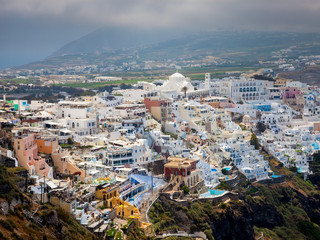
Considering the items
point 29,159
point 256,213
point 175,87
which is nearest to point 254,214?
point 256,213

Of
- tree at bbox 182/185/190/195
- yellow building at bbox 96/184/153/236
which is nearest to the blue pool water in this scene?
tree at bbox 182/185/190/195

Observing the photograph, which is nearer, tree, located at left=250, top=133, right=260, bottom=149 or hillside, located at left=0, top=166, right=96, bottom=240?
hillside, located at left=0, top=166, right=96, bottom=240

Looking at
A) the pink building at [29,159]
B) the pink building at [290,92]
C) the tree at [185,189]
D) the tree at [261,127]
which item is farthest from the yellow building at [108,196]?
the pink building at [290,92]

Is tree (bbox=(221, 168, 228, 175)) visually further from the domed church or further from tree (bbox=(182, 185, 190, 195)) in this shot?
the domed church

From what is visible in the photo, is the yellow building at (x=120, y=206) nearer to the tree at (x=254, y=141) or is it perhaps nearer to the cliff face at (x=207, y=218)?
the cliff face at (x=207, y=218)

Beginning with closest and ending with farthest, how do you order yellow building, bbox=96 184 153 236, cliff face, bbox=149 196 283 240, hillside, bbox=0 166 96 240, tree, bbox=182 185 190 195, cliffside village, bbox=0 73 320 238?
hillside, bbox=0 166 96 240 → yellow building, bbox=96 184 153 236 → cliffside village, bbox=0 73 320 238 → cliff face, bbox=149 196 283 240 → tree, bbox=182 185 190 195

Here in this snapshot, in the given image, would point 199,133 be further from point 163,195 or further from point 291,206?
point 163,195

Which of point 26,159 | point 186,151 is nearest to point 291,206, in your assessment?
point 186,151
